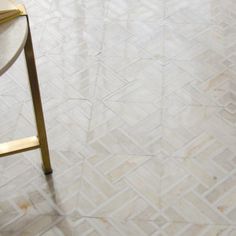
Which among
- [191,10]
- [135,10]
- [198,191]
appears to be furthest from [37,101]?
[191,10]

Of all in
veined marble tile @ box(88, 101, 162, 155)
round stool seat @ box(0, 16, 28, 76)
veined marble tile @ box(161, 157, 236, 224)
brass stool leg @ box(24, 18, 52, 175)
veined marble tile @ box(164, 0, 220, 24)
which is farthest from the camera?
veined marble tile @ box(164, 0, 220, 24)

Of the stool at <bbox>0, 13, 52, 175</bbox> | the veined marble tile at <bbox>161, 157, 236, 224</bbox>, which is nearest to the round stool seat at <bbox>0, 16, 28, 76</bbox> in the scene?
the stool at <bbox>0, 13, 52, 175</bbox>

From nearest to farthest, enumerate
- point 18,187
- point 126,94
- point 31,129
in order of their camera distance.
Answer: point 18,187
point 31,129
point 126,94

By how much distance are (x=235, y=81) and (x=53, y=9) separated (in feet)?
3.54

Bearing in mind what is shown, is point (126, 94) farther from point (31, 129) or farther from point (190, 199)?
point (190, 199)

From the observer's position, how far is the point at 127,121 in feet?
6.01

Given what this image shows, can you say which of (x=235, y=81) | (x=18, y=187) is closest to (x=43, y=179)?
(x=18, y=187)

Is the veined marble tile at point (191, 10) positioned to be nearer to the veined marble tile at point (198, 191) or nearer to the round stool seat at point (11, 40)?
the veined marble tile at point (198, 191)

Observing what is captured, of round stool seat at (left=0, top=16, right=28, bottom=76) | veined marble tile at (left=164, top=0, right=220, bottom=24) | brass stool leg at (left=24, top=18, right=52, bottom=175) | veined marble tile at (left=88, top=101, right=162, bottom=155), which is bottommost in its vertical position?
veined marble tile at (left=88, top=101, right=162, bottom=155)

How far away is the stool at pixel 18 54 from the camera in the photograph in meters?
1.09

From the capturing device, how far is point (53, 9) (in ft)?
7.72

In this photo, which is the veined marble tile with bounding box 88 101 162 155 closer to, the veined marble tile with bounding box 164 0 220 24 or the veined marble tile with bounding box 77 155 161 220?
the veined marble tile with bounding box 77 155 161 220

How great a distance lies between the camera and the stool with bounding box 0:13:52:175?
1.09m

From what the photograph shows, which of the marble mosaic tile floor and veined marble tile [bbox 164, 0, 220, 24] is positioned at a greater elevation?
veined marble tile [bbox 164, 0, 220, 24]
